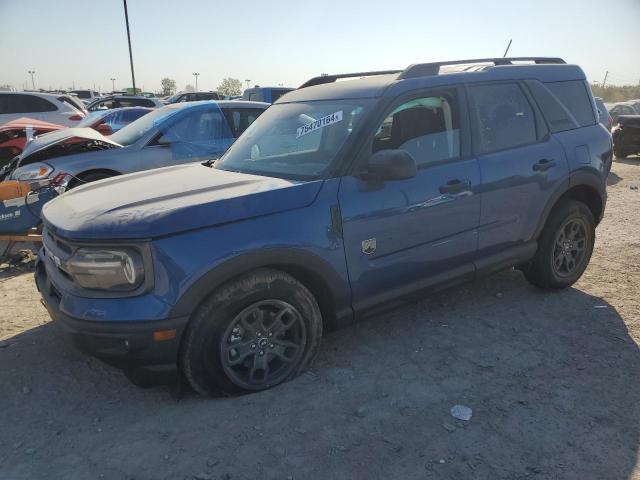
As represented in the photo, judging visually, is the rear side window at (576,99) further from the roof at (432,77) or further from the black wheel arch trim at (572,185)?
the black wheel arch trim at (572,185)

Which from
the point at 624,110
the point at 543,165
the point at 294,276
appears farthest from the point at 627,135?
the point at 294,276

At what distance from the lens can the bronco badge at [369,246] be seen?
3.11 metres

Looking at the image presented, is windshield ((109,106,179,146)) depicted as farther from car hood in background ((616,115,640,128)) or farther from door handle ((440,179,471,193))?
car hood in background ((616,115,640,128))

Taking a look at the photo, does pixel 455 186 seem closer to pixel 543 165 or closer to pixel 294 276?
pixel 543 165

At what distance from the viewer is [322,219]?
2951 millimetres

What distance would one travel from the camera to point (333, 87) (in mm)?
3779

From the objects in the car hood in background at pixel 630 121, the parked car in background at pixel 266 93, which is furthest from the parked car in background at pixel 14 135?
the car hood in background at pixel 630 121

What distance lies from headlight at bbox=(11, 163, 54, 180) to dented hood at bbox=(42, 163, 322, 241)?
2897mm

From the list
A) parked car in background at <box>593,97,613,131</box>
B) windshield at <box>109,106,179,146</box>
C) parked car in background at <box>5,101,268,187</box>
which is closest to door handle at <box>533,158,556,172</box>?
parked car in background at <box>593,97,613,131</box>

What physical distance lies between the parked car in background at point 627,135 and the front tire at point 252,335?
1401cm

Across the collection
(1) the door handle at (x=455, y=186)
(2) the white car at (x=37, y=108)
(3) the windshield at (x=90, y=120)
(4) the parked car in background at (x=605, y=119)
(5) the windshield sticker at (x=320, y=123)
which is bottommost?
(1) the door handle at (x=455, y=186)

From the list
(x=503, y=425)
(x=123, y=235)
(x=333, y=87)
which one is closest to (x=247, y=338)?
(x=123, y=235)

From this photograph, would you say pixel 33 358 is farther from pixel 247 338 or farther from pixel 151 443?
pixel 247 338

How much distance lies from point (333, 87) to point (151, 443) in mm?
2686
